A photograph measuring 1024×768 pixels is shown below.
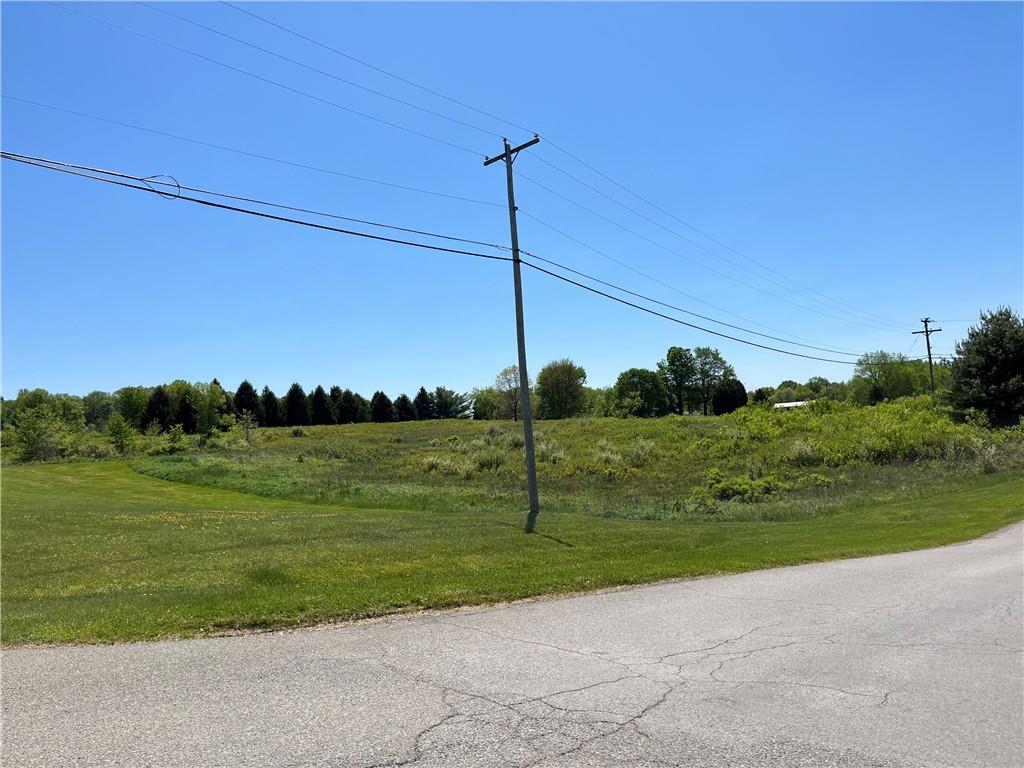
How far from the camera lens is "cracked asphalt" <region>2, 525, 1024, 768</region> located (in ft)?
14.9

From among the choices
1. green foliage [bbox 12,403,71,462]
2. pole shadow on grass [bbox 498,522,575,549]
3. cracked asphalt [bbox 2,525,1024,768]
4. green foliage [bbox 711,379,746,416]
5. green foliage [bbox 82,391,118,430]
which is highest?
green foliage [bbox 82,391,118,430]

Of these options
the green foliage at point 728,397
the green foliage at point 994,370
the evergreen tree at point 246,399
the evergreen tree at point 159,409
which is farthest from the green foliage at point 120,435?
the green foliage at point 728,397

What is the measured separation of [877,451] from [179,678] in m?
40.9

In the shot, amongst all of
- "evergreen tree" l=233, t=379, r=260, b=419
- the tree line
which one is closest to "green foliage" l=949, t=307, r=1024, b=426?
the tree line

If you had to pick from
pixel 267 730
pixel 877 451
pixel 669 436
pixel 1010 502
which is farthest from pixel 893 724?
pixel 669 436

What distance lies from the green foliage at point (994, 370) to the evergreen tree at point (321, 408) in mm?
88035

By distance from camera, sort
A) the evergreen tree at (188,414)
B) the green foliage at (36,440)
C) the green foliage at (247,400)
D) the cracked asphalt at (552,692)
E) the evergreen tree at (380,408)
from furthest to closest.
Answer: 1. the evergreen tree at (380,408)
2. the green foliage at (247,400)
3. the evergreen tree at (188,414)
4. the green foliage at (36,440)
5. the cracked asphalt at (552,692)

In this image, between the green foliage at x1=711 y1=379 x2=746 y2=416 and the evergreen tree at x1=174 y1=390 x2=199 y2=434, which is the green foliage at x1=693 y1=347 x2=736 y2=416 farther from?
the evergreen tree at x1=174 y1=390 x2=199 y2=434

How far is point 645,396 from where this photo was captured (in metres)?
120

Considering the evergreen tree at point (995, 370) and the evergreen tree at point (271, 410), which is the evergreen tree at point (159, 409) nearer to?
the evergreen tree at point (271, 410)

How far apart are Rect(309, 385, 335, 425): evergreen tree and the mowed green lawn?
8525cm

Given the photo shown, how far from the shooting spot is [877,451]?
38812 mm

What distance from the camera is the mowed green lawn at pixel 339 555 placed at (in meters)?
8.90

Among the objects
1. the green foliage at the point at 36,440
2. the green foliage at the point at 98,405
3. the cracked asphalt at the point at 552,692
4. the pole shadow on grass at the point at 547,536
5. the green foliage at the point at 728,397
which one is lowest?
the pole shadow on grass at the point at 547,536
